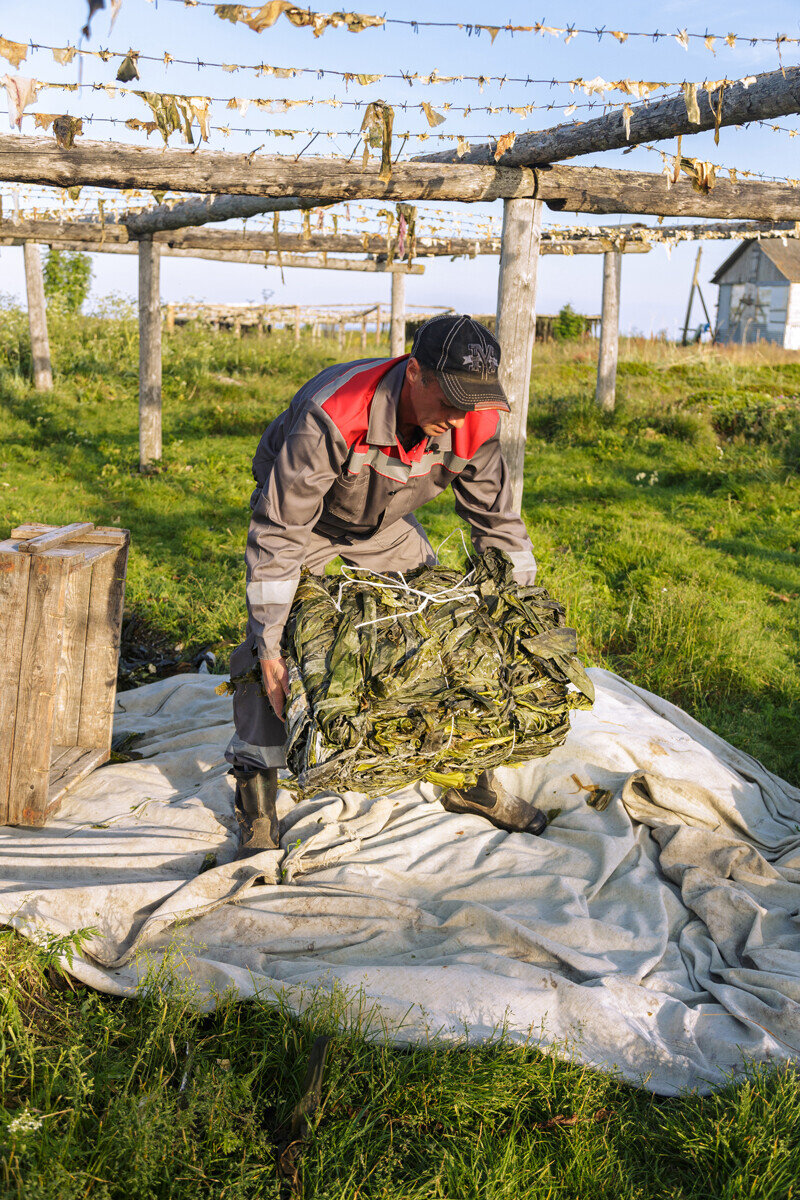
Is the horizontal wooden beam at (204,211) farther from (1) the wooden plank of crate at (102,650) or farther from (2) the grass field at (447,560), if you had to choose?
(1) the wooden plank of crate at (102,650)

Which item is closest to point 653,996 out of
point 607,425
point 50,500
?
point 50,500

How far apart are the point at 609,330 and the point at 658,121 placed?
8.85 metres

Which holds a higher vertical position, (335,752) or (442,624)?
(442,624)

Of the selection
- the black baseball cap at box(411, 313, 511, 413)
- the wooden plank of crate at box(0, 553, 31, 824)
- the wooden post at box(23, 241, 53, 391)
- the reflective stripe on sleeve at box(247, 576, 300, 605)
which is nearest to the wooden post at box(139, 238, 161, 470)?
the wooden post at box(23, 241, 53, 391)

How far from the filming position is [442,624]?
11.2 feet

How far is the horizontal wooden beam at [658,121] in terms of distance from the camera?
4.59 meters

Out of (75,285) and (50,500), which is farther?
(75,285)

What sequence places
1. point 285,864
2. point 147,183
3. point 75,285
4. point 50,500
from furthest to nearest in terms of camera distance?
point 75,285, point 50,500, point 147,183, point 285,864

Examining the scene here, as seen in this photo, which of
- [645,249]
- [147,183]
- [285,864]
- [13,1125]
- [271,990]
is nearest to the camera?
[13,1125]

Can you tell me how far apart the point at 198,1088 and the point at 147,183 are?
16.8ft

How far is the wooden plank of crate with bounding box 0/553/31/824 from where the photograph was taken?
399 cm

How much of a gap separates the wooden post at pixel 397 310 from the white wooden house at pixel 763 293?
67.8 ft

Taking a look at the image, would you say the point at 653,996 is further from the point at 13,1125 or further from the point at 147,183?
the point at 147,183

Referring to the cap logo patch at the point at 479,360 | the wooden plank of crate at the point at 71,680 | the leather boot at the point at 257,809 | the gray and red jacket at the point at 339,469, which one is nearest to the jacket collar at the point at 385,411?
the gray and red jacket at the point at 339,469
